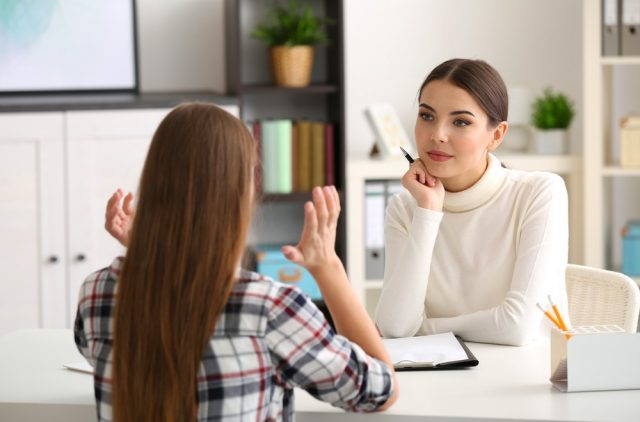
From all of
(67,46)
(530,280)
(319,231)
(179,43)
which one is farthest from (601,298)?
(67,46)

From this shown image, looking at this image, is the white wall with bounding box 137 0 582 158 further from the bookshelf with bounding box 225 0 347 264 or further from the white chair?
the white chair

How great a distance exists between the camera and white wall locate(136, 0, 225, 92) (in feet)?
13.7

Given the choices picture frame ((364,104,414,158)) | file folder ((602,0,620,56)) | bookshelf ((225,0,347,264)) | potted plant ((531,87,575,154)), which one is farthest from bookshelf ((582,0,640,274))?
bookshelf ((225,0,347,264))

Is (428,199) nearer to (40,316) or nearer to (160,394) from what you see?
(160,394)

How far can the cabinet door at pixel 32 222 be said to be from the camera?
371 cm

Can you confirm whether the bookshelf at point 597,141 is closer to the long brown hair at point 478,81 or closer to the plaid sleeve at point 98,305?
the long brown hair at point 478,81

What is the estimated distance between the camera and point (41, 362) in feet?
6.44

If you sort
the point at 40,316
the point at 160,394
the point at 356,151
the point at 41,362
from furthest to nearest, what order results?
the point at 356,151
the point at 40,316
the point at 41,362
the point at 160,394

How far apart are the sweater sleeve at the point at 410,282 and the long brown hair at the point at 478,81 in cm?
28

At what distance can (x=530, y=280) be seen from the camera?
217 centimetres

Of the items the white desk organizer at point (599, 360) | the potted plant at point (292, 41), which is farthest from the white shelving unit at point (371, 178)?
the white desk organizer at point (599, 360)

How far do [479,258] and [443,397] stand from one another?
66 cm

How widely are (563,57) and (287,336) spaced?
327 centimetres

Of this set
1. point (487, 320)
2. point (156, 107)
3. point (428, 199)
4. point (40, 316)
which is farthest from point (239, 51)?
point (487, 320)
